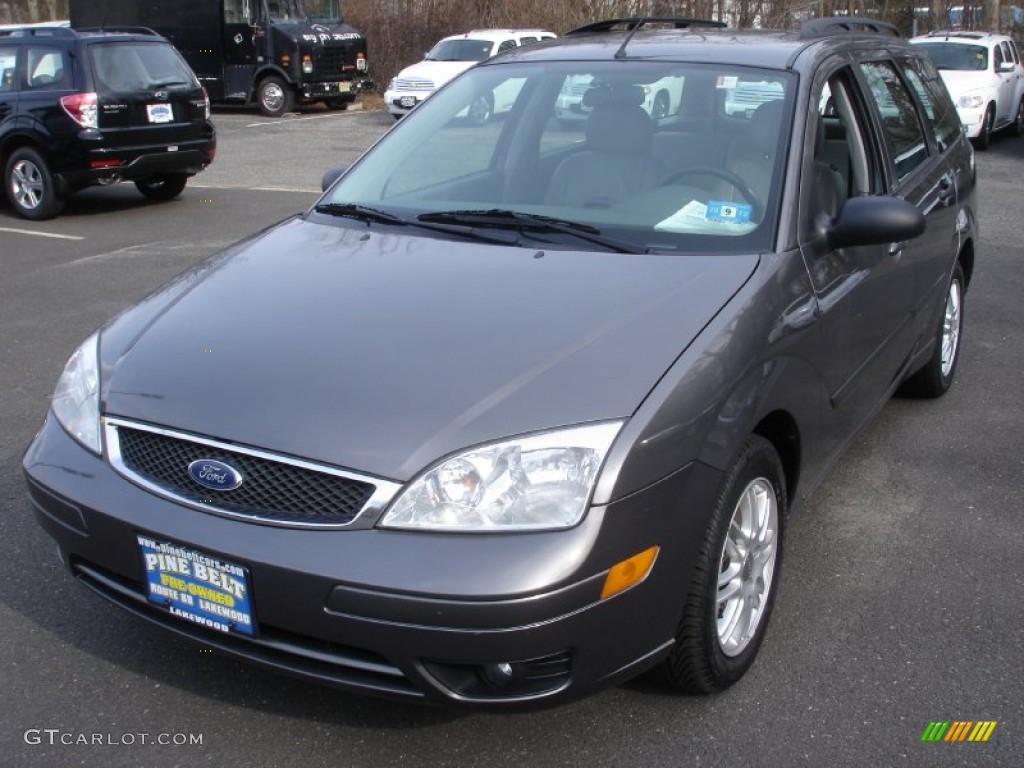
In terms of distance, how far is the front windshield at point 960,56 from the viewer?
17125 mm

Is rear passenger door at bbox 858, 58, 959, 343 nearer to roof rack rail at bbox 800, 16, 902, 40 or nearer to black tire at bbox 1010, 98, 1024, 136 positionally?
roof rack rail at bbox 800, 16, 902, 40

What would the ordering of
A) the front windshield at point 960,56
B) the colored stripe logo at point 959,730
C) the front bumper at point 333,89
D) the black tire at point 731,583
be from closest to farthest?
the black tire at point 731,583
the colored stripe logo at point 959,730
the front windshield at point 960,56
the front bumper at point 333,89

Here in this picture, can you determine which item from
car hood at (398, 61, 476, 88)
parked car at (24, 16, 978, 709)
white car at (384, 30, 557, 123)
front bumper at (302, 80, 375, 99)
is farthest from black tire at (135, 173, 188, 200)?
front bumper at (302, 80, 375, 99)

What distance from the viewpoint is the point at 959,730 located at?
116 inches

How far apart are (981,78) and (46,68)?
12856 millimetres

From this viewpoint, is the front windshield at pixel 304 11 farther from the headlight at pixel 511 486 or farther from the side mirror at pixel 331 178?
the headlight at pixel 511 486

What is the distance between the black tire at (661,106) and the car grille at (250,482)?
1.99 metres

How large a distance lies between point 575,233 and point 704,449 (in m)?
1.05

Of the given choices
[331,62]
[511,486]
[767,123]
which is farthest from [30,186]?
[331,62]

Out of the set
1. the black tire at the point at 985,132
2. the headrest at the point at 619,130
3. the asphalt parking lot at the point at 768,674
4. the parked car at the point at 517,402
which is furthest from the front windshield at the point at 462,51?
the headrest at the point at 619,130

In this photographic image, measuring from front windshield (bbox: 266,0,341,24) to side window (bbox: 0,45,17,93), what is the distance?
11.5 m

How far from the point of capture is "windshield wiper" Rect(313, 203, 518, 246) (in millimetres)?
3566

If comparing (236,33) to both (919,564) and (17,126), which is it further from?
(919,564)

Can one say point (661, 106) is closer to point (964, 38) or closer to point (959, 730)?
point (959, 730)
